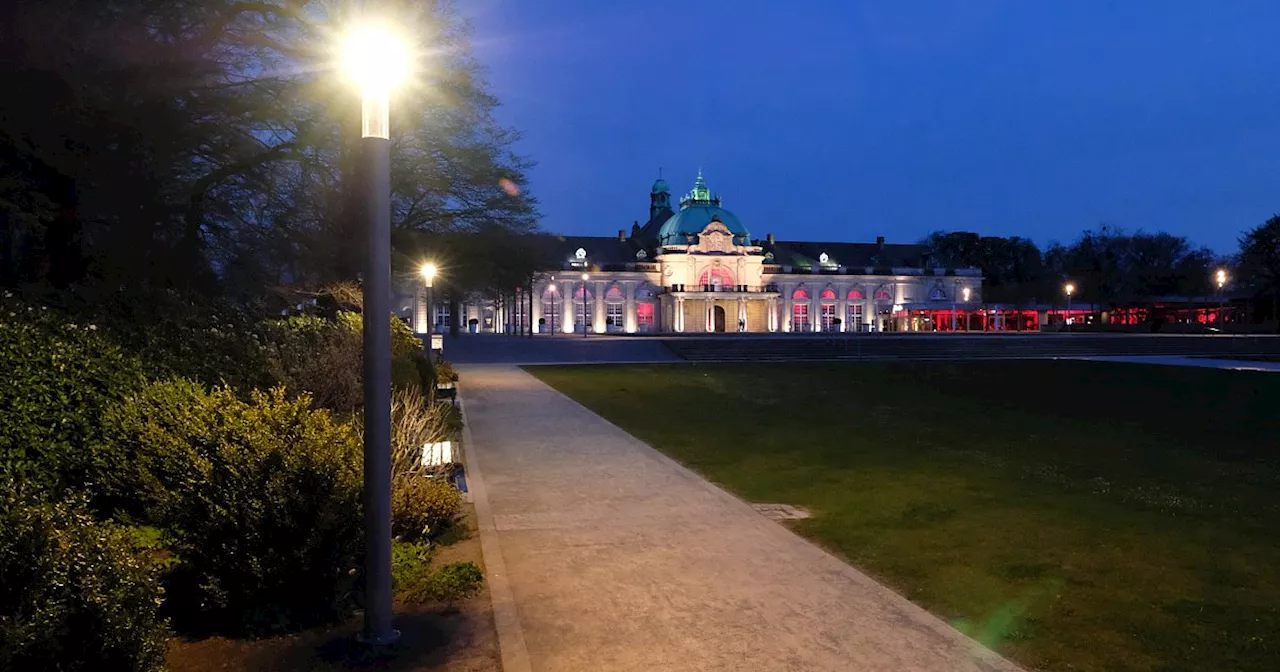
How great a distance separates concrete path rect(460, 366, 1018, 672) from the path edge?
0.02 metres

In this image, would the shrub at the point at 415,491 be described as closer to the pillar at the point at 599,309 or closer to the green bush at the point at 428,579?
the green bush at the point at 428,579

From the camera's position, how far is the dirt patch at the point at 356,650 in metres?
4.91

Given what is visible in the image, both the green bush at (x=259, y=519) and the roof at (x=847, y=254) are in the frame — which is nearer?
the green bush at (x=259, y=519)

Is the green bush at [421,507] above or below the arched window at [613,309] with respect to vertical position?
below

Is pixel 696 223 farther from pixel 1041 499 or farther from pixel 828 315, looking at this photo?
pixel 1041 499

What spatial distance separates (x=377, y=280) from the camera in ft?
16.0

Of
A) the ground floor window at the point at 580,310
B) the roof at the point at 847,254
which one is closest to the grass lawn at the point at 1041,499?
the ground floor window at the point at 580,310

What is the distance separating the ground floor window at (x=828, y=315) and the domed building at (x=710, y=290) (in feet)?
0.40

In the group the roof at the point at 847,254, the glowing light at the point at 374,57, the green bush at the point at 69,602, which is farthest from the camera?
the roof at the point at 847,254

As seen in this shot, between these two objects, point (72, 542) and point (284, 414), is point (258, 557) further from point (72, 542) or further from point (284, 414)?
point (72, 542)

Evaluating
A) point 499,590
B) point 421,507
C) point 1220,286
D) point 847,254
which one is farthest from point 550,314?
point 499,590

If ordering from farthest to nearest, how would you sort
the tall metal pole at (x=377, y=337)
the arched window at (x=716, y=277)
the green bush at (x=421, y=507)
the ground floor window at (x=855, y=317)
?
the ground floor window at (x=855, y=317), the arched window at (x=716, y=277), the green bush at (x=421, y=507), the tall metal pole at (x=377, y=337)

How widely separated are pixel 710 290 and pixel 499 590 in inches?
3470

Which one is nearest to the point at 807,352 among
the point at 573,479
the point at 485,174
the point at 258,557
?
the point at 485,174
